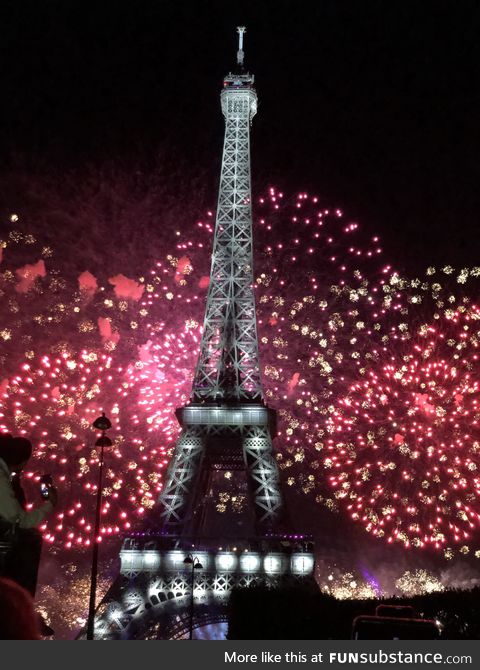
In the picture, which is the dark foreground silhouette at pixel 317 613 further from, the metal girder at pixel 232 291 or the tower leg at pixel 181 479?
the metal girder at pixel 232 291

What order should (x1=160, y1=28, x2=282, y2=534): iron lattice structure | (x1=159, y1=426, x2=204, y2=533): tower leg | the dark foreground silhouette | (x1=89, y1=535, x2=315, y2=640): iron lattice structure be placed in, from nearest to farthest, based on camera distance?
the dark foreground silhouette
(x1=89, y1=535, x2=315, y2=640): iron lattice structure
(x1=159, y1=426, x2=204, y2=533): tower leg
(x1=160, y1=28, x2=282, y2=534): iron lattice structure

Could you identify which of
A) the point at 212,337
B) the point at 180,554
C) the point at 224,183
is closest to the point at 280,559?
the point at 180,554

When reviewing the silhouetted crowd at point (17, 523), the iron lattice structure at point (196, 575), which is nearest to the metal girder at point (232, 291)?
the iron lattice structure at point (196, 575)

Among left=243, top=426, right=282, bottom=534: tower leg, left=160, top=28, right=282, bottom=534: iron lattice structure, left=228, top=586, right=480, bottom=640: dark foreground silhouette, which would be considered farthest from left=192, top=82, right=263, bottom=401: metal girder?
left=228, top=586, right=480, bottom=640: dark foreground silhouette

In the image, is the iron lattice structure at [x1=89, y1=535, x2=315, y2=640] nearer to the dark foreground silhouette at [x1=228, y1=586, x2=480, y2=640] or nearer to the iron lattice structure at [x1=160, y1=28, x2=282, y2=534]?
the iron lattice structure at [x1=160, y1=28, x2=282, y2=534]

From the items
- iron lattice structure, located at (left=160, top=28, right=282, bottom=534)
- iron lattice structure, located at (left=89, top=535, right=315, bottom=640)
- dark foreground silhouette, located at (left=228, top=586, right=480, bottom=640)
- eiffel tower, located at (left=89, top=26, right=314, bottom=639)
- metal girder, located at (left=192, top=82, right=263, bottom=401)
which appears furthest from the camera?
metal girder, located at (left=192, top=82, right=263, bottom=401)
